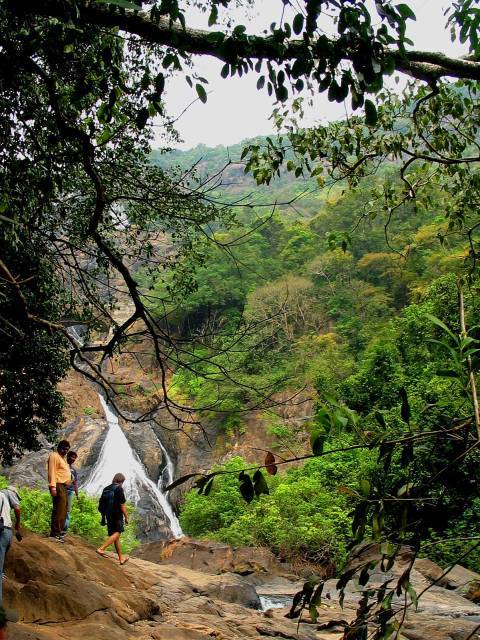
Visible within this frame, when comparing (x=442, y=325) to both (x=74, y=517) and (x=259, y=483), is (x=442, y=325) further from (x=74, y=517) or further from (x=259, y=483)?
(x=74, y=517)

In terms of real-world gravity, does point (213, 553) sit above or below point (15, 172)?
below

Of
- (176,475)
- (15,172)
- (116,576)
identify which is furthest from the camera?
(176,475)

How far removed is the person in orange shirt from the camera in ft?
25.5

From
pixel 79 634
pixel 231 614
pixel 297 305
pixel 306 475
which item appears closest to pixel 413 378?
pixel 306 475

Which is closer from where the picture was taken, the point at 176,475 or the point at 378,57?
the point at 378,57

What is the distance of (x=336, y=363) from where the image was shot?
24.4 m

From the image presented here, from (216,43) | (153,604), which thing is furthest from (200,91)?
(153,604)

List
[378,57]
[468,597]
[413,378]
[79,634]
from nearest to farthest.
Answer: [378,57]
[79,634]
[468,597]
[413,378]

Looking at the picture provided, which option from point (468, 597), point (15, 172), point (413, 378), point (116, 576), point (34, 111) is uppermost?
point (34, 111)

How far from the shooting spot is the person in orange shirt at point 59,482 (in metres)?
7.76

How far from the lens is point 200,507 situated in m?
17.3

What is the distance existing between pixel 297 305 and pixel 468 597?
20.4m

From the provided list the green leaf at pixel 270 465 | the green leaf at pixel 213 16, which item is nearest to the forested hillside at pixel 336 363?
the green leaf at pixel 270 465

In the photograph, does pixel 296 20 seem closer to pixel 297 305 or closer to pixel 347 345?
pixel 347 345
